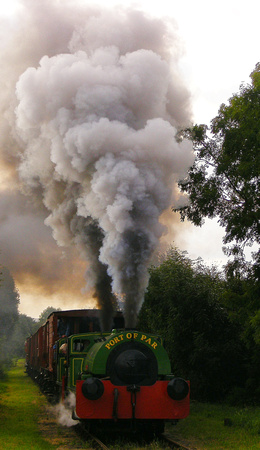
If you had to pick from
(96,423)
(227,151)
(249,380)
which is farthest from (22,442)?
(227,151)

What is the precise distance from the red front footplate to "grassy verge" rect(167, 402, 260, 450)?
918 millimetres

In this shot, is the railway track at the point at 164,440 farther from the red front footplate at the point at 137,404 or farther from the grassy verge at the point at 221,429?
the red front footplate at the point at 137,404

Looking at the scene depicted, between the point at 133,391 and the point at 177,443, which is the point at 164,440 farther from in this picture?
the point at 133,391

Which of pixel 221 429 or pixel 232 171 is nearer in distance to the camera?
pixel 221 429

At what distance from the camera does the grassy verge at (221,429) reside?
28.0 ft

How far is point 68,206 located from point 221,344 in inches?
297

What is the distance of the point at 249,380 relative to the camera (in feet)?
47.4

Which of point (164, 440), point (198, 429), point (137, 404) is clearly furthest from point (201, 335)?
point (137, 404)

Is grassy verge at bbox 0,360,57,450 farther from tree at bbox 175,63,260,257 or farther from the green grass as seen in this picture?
tree at bbox 175,63,260,257

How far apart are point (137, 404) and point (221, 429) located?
10.3 feet

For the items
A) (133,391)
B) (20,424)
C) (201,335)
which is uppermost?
(201,335)

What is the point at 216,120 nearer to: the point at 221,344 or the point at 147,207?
the point at 147,207

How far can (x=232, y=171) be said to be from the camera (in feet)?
45.2

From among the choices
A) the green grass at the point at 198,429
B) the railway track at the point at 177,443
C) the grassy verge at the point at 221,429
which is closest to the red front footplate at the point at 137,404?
the railway track at the point at 177,443
